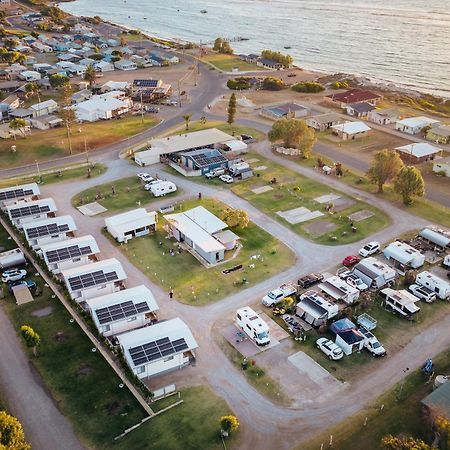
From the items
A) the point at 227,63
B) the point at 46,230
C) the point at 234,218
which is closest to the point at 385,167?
the point at 234,218

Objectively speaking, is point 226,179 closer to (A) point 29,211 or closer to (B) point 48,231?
(B) point 48,231

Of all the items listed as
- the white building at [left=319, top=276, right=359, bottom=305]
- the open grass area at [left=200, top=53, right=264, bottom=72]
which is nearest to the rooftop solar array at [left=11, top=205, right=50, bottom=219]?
the white building at [left=319, top=276, right=359, bottom=305]

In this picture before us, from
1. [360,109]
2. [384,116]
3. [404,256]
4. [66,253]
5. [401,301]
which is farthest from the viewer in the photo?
[360,109]

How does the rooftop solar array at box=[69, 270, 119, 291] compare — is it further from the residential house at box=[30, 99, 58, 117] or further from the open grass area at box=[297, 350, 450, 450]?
the residential house at box=[30, 99, 58, 117]

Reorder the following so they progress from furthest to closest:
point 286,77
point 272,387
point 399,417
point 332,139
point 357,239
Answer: point 286,77, point 332,139, point 357,239, point 272,387, point 399,417

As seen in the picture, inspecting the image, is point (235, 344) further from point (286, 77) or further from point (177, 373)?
point (286, 77)

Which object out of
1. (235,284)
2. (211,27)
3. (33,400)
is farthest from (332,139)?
(211,27)

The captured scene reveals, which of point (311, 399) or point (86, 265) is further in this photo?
point (86, 265)
